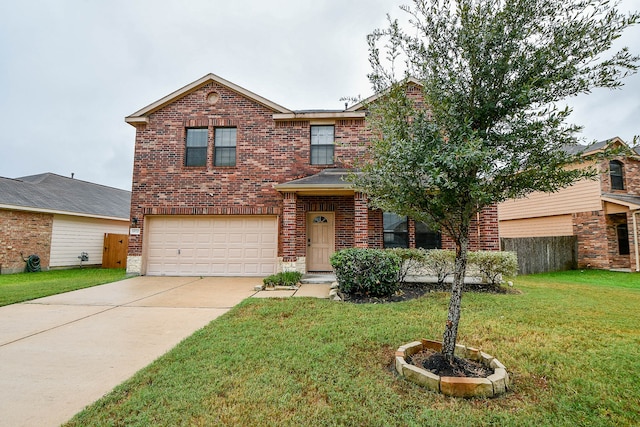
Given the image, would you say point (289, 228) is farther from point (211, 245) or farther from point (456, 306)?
point (456, 306)

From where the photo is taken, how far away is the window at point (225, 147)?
1069cm

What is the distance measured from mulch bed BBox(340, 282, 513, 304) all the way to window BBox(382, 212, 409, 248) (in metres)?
1.95

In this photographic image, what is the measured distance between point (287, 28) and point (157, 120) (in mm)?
8452

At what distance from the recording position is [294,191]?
946cm

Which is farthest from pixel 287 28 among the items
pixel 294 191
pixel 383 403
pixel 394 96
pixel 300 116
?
pixel 383 403

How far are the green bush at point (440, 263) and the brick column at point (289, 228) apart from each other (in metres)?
4.15

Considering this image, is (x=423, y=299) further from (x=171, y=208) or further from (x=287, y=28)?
(x=287, y=28)

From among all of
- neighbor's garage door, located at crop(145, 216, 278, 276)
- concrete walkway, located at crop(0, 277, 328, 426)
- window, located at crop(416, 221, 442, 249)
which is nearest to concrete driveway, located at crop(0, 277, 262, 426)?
concrete walkway, located at crop(0, 277, 328, 426)

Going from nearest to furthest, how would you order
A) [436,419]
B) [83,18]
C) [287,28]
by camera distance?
1. [436,419]
2. [83,18]
3. [287,28]

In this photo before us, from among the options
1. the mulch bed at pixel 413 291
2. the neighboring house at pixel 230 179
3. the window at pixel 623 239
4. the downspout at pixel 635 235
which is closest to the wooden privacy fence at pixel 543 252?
the window at pixel 623 239

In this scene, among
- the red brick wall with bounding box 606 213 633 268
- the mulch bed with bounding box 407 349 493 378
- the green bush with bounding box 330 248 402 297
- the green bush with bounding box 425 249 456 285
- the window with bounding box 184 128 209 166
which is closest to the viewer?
the mulch bed with bounding box 407 349 493 378

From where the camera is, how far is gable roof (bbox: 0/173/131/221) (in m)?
12.2

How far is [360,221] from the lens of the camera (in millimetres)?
9258

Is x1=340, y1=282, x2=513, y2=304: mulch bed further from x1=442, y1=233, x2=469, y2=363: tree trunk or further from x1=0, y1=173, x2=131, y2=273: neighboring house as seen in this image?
x1=0, y1=173, x2=131, y2=273: neighboring house
